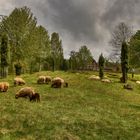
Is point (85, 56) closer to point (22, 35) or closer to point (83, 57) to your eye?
point (83, 57)

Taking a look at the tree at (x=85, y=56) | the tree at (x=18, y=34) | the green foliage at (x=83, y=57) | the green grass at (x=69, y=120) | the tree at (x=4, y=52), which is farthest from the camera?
the tree at (x=85, y=56)

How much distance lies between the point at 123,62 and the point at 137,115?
125 feet

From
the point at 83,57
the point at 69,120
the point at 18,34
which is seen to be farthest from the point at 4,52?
the point at 83,57

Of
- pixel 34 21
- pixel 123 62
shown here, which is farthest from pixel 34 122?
Result: pixel 34 21

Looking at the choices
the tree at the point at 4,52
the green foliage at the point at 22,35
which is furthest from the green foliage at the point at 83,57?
the tree at the point at 4,52

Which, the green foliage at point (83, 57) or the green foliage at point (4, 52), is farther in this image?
the green foliage at point (83, 57)

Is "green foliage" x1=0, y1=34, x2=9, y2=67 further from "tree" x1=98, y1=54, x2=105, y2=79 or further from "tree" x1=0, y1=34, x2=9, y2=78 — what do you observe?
"tree" x1=98, y1=54, x2=105, y2=79

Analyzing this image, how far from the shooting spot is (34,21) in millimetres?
101125

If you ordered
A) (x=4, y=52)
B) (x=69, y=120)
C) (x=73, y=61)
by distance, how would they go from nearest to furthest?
(x=69, y=120), (x=4, y=52), (x=73, y=61)

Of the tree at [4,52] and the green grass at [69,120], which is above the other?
the tree at [4,52]

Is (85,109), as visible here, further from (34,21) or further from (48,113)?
(34,21)

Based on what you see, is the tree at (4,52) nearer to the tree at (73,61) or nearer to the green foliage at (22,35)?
the green foliage at (22,35)

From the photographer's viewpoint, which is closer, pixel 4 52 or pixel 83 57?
pixel 4 52

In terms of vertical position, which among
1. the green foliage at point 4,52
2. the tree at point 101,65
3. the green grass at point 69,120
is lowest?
the green grass at point 69,120
